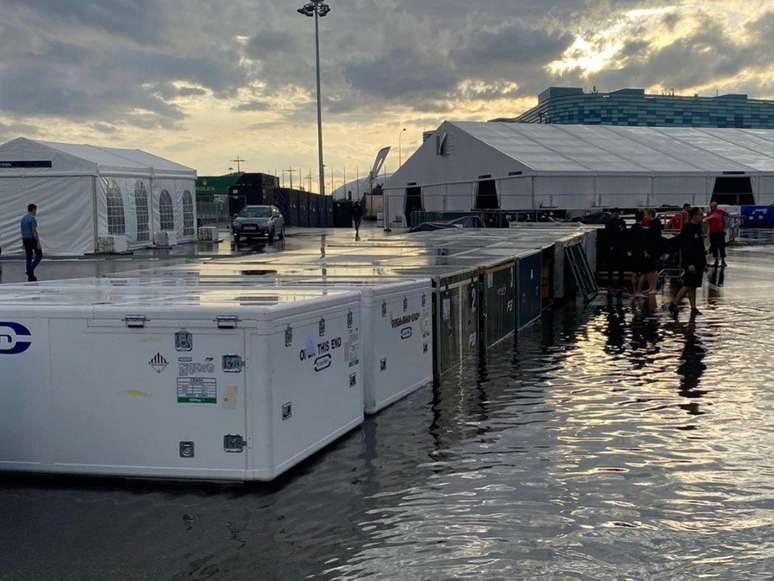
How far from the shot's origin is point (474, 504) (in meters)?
5.81

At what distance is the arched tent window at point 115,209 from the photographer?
1212 inches

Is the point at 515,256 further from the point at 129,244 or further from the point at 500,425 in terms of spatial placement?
the point at 129,244

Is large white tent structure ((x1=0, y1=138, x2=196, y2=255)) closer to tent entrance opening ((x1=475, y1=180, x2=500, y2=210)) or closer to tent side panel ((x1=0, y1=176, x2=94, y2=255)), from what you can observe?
tent side panel ((x1=0, y1=176, x2=94, y2=255))

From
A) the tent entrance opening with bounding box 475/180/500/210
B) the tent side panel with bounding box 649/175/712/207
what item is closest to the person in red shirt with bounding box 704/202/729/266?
the tent side panel with bounding box 649/175/712/207

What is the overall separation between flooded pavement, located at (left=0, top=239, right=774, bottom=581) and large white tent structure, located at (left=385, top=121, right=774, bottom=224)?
3681 cm

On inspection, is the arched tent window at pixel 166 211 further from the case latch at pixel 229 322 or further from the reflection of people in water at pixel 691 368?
the case latch at pixel 229 322

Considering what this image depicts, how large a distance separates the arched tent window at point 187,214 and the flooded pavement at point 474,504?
30452mm

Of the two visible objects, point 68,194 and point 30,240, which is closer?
point 30,240

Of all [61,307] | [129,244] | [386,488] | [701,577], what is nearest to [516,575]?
[701,577]

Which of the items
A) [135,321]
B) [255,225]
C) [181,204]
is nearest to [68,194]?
[181,204]

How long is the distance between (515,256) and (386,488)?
28.1 feet

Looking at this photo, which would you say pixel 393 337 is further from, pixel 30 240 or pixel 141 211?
pixel 141 211

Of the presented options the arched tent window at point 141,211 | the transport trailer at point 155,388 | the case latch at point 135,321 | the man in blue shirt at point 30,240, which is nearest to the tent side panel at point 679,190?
the arched tent window at point 141,211

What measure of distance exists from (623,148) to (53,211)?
125ft
